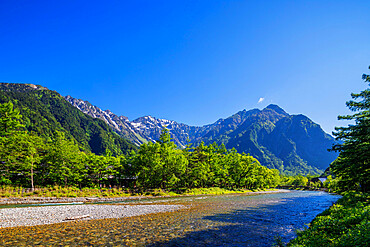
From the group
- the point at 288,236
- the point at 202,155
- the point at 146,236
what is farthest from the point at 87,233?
the point at 202,155

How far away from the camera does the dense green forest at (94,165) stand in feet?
146

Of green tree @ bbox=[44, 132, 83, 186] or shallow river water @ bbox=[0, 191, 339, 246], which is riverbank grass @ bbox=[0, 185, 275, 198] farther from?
shallow river water @ bbox=[0, 191, 339, 246]

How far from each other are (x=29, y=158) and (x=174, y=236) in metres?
45.1

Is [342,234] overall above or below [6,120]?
below

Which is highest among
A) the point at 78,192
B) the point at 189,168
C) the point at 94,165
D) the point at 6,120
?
the point at 6,120

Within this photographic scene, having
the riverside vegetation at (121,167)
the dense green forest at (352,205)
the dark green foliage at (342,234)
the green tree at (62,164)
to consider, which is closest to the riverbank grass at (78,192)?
the riverside vegetation at (121,167)

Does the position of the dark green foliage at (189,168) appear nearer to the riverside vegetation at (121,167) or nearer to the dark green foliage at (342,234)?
the riverside vegetation at (121,167)

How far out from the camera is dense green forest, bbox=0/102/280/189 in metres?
44.4

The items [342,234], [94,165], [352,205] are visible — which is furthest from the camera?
[94,165]

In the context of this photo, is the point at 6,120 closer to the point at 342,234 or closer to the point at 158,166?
the point at 158,166

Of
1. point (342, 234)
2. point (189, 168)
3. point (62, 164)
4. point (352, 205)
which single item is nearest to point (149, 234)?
point (342, 234)

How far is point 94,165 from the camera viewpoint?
5472 cm

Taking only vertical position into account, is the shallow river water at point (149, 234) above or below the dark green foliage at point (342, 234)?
below

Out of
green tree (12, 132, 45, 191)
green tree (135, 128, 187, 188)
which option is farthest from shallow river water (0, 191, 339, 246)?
green tree (12, 132, 45, 191)
